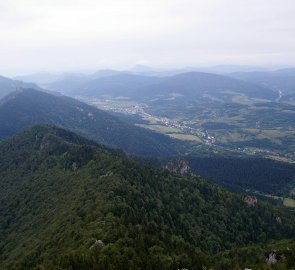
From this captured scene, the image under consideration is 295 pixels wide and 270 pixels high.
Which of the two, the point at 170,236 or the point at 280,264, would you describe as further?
the point at 170,236

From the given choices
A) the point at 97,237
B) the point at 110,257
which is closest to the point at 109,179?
the point at 97,237

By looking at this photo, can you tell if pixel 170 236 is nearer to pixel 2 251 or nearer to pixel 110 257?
pixel 110 257

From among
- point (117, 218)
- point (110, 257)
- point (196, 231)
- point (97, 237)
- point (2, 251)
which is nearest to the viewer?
point (110, 257)

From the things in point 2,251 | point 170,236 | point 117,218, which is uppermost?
point 117,218

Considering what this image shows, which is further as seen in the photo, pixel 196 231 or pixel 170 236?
pixel 196 231

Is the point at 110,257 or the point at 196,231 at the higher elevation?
the point at 110,257

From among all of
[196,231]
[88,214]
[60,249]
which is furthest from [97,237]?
[196,231]

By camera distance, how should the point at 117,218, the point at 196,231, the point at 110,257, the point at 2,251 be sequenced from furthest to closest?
the point at 196,231, the point at 2,251, the point at 117,218, the point at 110,257

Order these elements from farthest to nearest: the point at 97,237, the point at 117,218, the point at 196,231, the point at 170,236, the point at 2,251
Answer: the point at 196,231 → the point at 2,251 → the point at 170,236 → the point at 117,218 → the point at 97,237

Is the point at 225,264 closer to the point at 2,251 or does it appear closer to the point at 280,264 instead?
the point at 280,264
